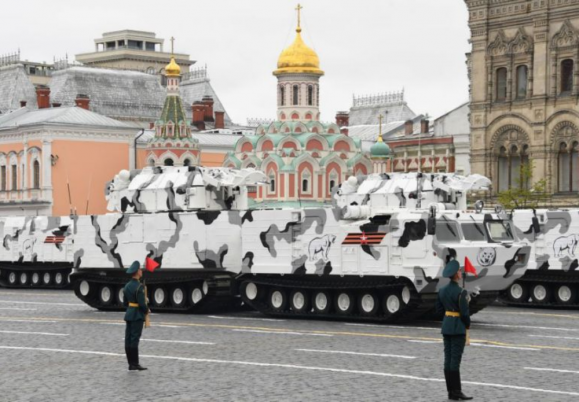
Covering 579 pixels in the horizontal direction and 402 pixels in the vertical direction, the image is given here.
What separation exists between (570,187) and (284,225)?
32.2m

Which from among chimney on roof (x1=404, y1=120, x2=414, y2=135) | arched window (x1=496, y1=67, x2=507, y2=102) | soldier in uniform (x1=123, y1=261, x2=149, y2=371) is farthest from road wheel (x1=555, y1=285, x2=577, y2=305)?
chimney on roof (x1=404, y1=120, x2=414, y2=135)

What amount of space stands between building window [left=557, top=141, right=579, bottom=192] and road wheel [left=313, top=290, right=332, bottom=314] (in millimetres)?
32569

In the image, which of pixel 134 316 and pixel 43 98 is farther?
pixel 43 98

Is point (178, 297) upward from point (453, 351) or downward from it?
downward

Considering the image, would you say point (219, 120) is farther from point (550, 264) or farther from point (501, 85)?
point (550, 264)

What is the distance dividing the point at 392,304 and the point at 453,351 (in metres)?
10.6

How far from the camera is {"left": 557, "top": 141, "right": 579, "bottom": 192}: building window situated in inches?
2261

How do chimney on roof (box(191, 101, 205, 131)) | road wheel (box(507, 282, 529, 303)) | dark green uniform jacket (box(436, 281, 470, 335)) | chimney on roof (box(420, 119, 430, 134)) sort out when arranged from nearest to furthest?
dark green uniform jacket (box(436, 281, 470, 335))
road wheel (box(507, 282, 529, 303))
chimney on roof (box(420, 119, 430, 134))
chimney on roof (box(191, 101, 205, 131))

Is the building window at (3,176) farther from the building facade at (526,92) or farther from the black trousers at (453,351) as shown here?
the black trousers at (453,351)

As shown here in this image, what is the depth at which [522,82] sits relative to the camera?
5900 centimetres

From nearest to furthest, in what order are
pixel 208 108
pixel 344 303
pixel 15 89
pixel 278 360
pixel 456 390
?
pixel 456 390, pixel 278 360, pixel 344 303, pixel 208 108, pixel 15 89

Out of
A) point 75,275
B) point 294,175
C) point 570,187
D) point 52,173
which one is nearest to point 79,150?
point 52,173

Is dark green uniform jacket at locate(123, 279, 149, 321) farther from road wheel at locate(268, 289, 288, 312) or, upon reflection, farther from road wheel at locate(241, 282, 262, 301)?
road wheel at locate(241, 282, 262, 301)

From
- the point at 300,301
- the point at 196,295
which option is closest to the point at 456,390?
the point at 300,301
